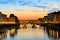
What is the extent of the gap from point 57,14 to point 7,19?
33.8 m

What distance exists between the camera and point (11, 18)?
419ft

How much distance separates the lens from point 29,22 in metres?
124

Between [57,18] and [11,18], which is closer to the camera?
[57,18]

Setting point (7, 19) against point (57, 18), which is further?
point (7, 19)

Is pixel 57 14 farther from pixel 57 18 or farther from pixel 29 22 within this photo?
pixel 29 22

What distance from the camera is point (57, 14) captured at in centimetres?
10456

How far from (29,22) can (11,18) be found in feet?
38.3

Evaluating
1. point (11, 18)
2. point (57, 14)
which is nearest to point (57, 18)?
point (57, 14)

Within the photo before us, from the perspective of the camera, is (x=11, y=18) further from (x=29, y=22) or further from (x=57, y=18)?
(x=57, y=18)

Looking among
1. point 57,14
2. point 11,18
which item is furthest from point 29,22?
point 57,14

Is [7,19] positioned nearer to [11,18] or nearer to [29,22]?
[11,18]

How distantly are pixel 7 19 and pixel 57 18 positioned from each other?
34.1 m

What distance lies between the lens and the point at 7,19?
4936 inches

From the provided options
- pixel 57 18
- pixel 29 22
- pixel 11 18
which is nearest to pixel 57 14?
pixel 57 18
